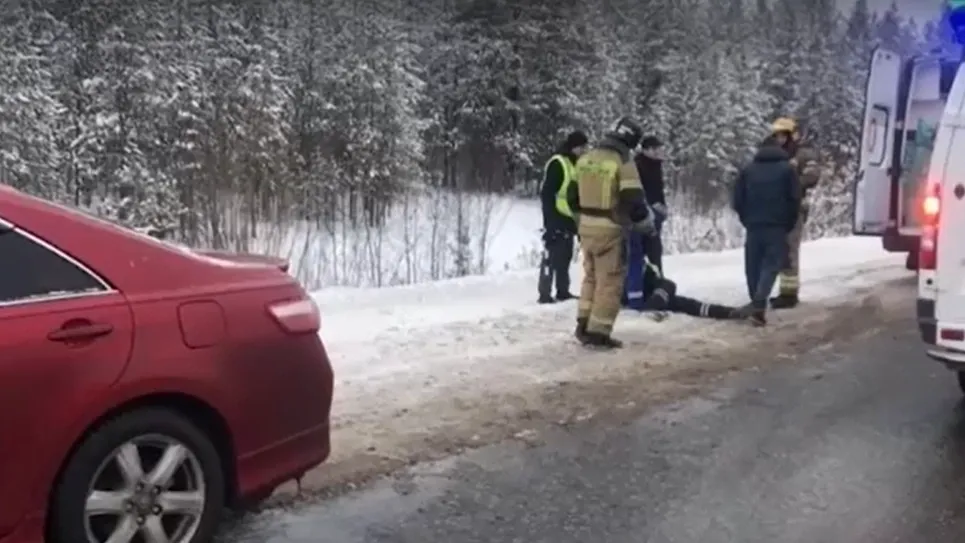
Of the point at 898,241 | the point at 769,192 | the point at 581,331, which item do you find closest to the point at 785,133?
the point at 769,192

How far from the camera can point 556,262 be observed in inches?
469

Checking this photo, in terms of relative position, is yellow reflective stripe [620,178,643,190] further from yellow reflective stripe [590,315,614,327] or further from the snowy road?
the snowy road

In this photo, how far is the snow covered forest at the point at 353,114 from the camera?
54.1ft

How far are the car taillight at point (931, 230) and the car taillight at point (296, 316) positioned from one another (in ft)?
12.6

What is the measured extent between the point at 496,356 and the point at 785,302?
Result: 14.4 ft

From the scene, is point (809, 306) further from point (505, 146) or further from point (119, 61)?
point (505, 146)

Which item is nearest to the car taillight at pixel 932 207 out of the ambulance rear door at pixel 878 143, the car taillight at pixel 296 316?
the car taillight at pixel 296 316

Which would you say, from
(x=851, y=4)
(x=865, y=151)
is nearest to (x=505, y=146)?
(x=865, y=151)

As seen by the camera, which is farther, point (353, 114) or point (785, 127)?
point (353, 114)

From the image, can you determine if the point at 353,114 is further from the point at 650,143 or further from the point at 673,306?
the point at 673,306

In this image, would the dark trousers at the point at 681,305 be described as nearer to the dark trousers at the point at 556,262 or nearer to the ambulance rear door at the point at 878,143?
the dark trousers at the point at 556,262

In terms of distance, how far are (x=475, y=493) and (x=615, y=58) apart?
142 feet

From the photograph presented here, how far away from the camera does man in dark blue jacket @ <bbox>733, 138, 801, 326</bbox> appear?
35.5ft

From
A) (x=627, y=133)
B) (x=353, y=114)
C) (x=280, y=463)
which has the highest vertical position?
(x=353, y=114)
